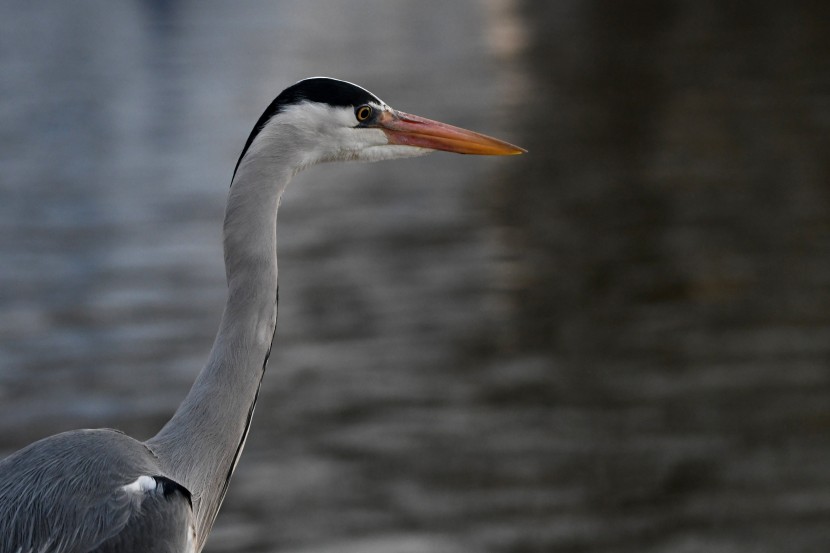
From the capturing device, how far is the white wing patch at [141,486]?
321 cm

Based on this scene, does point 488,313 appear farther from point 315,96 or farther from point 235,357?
point 235,357

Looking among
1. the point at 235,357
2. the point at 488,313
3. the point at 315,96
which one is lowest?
the point at 488,313

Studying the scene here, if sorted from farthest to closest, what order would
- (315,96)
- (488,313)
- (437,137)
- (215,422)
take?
(488,313) < (437,137) < (315,96) < (215,422)

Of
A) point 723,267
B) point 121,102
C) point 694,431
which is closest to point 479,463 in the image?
point 694,431

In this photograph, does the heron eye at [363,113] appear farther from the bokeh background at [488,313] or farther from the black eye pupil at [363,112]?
the bokeh background at [488,313]

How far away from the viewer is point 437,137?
3805 millimetres

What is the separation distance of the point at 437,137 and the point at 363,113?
9.3 inches

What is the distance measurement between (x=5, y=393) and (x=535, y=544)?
420 cm

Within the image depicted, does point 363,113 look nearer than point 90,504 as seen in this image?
No

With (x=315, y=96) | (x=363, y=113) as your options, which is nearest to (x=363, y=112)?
(x=363, y=113)

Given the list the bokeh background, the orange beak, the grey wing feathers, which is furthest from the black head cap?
the bokeh background

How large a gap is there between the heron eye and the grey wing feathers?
1069 millimetres

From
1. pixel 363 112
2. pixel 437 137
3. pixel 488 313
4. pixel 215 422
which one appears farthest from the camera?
pixel 488 313

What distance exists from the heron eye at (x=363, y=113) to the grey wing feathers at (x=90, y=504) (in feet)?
3.51
